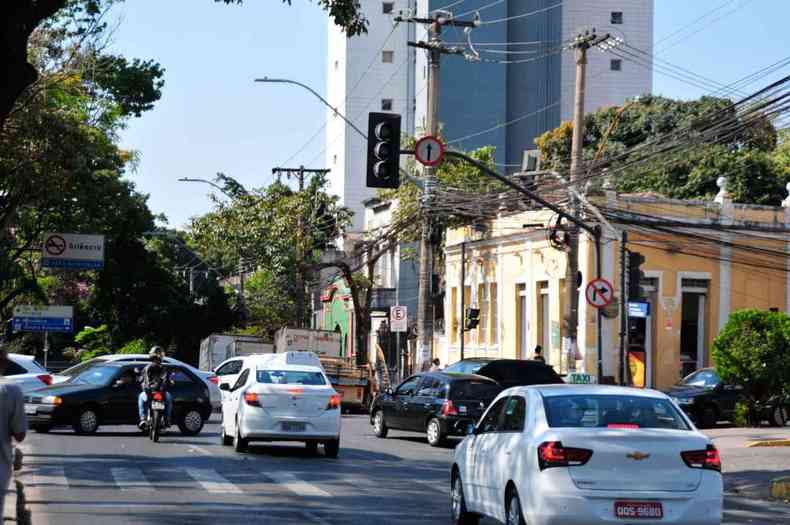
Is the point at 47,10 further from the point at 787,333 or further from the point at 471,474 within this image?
the point at 787,333

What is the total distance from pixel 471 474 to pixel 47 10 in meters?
6.22

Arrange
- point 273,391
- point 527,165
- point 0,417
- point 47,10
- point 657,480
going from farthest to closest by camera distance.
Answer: point 527,165
point 273,391
point 47,10
point 657,480
point 0,417

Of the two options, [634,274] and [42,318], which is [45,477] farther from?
[42,318]

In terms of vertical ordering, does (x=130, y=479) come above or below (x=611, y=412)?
below

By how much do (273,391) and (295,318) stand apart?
40845mm

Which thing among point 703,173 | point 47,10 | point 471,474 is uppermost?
point 703,173

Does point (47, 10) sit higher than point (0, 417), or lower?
higher

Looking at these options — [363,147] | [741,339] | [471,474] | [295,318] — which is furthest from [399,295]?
[471,474]

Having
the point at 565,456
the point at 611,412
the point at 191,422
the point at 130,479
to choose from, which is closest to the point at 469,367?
the point at 191,422

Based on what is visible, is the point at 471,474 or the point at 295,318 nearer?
the point at 471,474

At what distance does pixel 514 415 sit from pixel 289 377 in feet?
38.2

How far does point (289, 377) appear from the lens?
24.8m

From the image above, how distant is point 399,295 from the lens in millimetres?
67000

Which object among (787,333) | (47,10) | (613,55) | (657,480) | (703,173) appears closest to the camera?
(657,480)
